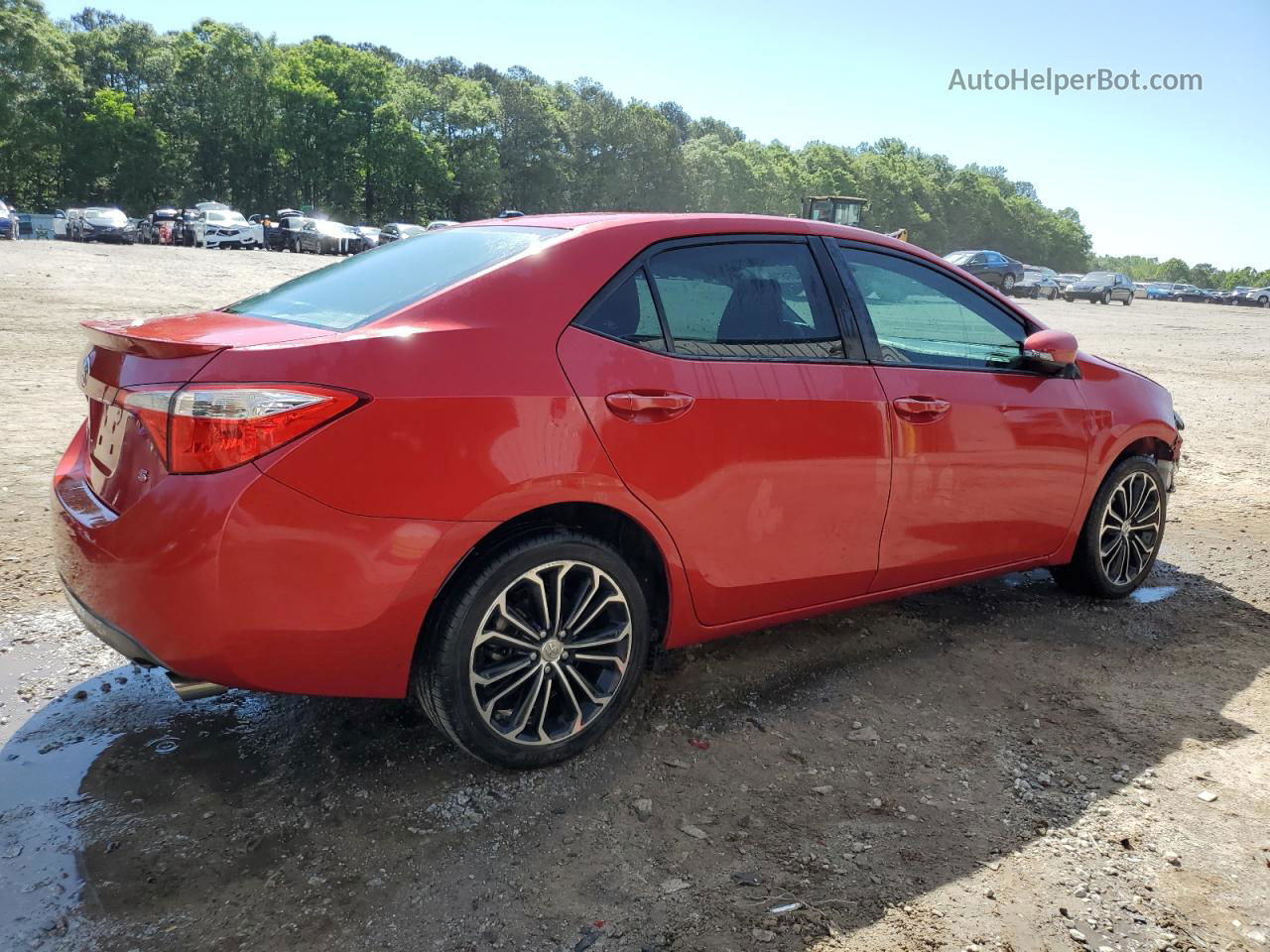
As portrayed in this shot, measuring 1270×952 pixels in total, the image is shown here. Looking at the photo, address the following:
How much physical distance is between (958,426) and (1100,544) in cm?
142

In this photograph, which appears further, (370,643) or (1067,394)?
(1067,394)

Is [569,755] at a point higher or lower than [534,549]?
lower

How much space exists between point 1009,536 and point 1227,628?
1354mm

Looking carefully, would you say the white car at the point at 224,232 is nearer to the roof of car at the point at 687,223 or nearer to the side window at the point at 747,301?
the roof of car at the point at 687,223

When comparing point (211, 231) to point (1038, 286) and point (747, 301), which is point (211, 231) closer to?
point (1038, 286)

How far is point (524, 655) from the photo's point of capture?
289 centimetres

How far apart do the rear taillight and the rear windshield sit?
1.17 feet

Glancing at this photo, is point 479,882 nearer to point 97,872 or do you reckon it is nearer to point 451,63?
point 97,872

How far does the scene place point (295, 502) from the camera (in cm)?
242

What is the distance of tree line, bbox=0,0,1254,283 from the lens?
64125 millimetres

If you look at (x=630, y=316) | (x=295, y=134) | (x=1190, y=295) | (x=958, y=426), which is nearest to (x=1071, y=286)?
(x=1190, y=295)

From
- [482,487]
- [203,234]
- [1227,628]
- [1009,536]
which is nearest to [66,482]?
[482,487]

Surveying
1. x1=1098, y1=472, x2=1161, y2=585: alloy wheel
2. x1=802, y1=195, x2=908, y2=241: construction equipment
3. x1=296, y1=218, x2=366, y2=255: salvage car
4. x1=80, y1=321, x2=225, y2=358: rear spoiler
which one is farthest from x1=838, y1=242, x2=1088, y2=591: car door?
x1=296, y1=218, x2=366, y2=255: salvage car

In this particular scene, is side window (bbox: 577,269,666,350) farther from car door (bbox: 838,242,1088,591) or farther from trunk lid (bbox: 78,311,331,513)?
car door (bbox: 838,242,1088,591)
